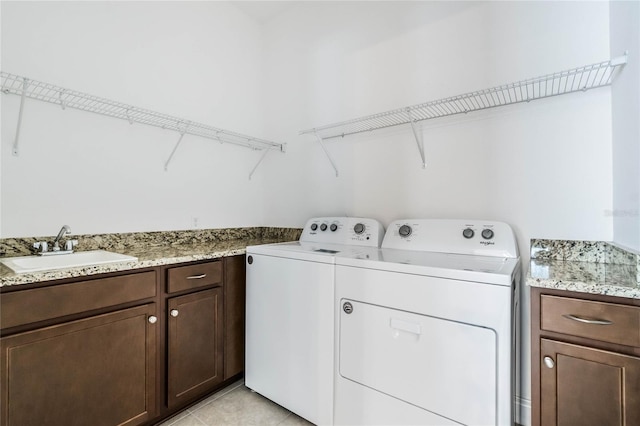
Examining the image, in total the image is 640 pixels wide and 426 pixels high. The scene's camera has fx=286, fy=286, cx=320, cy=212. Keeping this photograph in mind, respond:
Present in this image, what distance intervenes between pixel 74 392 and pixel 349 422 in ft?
3.95

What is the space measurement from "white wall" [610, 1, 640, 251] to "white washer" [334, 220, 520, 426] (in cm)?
42

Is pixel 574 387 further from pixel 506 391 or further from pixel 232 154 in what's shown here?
pixel 232 154

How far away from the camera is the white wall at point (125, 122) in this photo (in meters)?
1.48

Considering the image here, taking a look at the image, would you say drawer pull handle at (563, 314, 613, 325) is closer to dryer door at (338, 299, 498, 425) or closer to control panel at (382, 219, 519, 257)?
dryer door at (338, 299, 498, 425)

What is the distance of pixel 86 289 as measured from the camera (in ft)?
3.95

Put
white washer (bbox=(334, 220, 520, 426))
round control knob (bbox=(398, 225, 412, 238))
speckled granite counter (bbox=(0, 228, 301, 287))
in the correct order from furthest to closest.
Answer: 1. round control knob (bbox=(398, 225, 412, 238))
2. speckled granite counter (bbox=(0, 228, 301, 287))
3. white washer (bbox=(334, 220, 520, 426))

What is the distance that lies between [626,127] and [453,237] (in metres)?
0.82

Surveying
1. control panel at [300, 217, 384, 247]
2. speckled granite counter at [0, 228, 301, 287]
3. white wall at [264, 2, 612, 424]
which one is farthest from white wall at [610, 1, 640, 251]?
speckled granite counter at [0, 228, 301, 287]

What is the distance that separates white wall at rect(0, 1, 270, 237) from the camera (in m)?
1.48

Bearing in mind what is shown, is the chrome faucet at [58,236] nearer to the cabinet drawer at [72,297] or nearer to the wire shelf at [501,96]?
the cabinet drawer at [72,297]

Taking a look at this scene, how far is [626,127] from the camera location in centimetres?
118

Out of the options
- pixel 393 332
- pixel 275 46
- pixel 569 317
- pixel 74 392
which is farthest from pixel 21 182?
pixel 569 317

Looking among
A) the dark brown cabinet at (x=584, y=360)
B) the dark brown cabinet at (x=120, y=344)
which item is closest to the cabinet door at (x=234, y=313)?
the dark brown cabinet at (x=120, y=344)

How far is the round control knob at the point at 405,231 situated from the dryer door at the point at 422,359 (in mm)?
597
